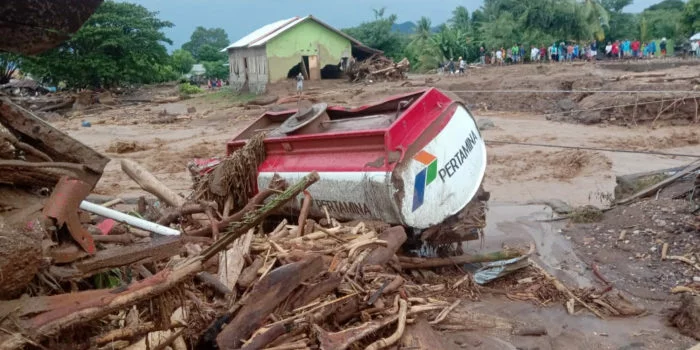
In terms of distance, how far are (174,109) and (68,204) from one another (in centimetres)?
2873

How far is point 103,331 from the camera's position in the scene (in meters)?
2.69

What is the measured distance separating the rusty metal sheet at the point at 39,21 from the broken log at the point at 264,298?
166 centimetres

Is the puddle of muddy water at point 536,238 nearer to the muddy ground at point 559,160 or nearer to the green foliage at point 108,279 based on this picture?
the muddy ground at point 559,160

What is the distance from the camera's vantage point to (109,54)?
35812mm

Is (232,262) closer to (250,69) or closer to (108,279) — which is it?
(108,279)

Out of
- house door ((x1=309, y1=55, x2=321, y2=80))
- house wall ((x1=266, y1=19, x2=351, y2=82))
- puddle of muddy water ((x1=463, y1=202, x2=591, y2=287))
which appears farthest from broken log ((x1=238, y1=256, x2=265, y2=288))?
house door ((x1=309, y1=55, x2=321, y2=80))

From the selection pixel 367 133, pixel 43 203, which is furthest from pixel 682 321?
pixel 43 203

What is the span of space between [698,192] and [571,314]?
284 centimetres

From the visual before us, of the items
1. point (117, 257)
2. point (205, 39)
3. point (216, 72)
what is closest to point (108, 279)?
point (117, 257)

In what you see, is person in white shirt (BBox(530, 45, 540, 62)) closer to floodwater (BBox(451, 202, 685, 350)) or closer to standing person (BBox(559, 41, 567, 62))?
standing person (BBox(559, 41, 567, 62))

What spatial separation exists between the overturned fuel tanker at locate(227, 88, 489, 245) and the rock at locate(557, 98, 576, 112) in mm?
14333

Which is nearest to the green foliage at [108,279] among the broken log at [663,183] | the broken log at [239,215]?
the broken log at [239,215]

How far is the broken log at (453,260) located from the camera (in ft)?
18.5

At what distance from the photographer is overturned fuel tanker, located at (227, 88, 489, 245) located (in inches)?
219
